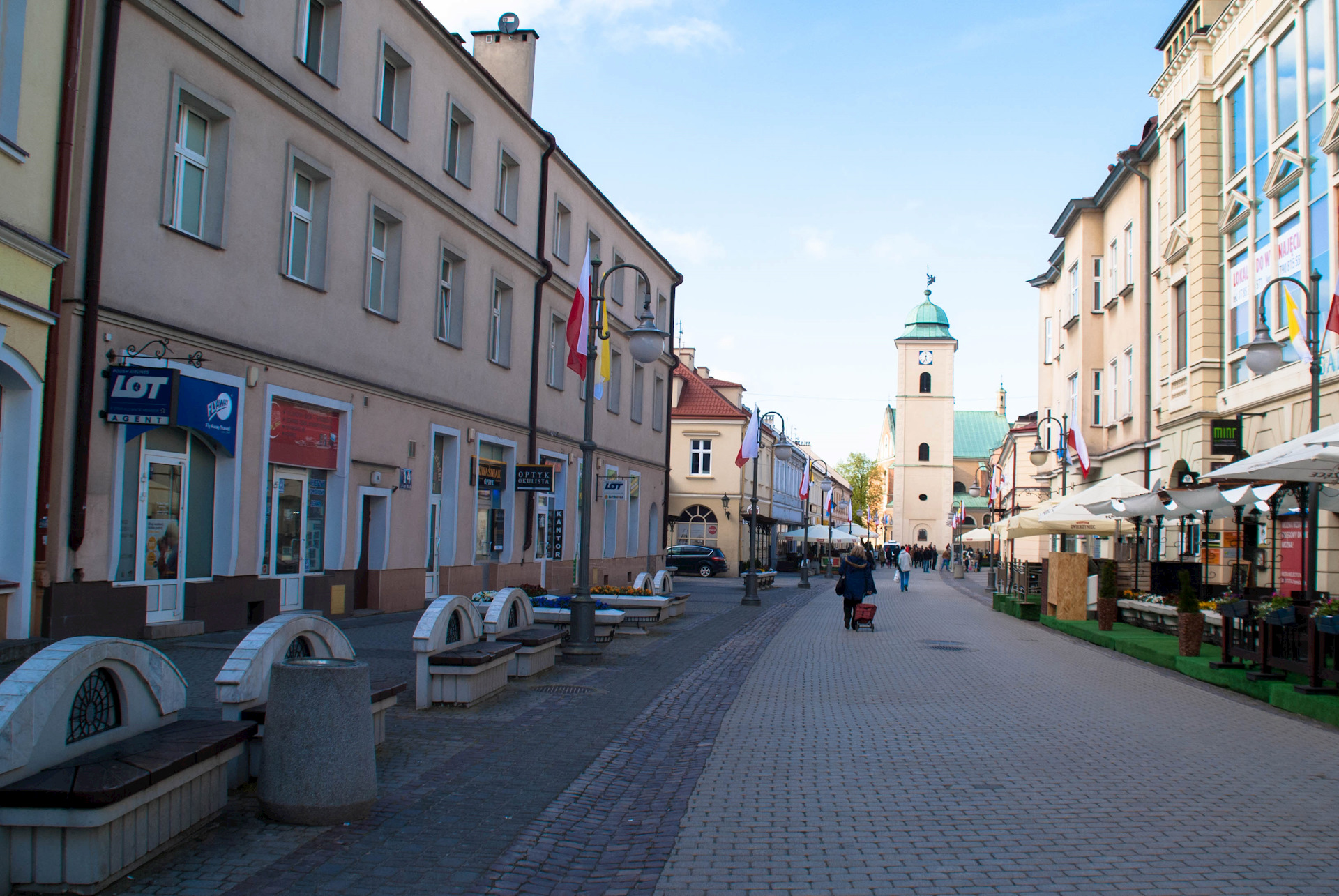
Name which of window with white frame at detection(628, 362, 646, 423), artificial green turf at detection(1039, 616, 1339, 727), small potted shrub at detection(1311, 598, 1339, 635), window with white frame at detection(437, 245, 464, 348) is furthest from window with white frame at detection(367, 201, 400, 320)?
window with white frame at detection(628, 362, 646, 423)

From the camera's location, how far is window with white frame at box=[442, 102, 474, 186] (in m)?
22.6

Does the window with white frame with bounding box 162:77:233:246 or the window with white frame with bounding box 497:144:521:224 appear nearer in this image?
the window with white frame with bounding box 162:77:233:246

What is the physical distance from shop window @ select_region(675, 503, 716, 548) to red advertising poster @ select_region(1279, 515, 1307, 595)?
1422 inches

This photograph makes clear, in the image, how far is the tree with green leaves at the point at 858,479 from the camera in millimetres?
118750

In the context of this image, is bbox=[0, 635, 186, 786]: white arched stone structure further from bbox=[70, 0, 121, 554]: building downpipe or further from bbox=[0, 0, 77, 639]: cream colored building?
bbox=[70, 0, 121, 554]: building downpipe

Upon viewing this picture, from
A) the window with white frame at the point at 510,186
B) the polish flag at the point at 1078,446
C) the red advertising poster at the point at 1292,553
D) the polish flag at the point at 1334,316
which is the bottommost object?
the red advertising poster at the point at 1292,553

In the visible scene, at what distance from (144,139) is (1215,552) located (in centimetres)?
2110

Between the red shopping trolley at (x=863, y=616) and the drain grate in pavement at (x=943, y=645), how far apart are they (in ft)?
5.84

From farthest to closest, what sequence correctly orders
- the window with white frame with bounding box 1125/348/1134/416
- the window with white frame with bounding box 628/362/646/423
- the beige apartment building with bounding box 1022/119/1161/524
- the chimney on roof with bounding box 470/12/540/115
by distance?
1. the window with white frame with bounding box 628/362/646/423
2. the window with white frame with bounding box 1125/348/1134/416
3. the beige apartment building with bounding box 1022/119/1161/524
4. the chimney on roof with bounding box 470/12/540/115

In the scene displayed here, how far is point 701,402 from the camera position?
2227 inches

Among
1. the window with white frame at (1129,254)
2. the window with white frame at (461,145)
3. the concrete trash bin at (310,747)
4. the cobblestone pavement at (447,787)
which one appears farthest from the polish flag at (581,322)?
the window with white frame at (1129,254)

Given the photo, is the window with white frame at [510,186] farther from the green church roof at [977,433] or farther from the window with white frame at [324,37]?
the green church roof at [977,433]

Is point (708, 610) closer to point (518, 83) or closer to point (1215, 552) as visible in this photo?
point (1215, 552)

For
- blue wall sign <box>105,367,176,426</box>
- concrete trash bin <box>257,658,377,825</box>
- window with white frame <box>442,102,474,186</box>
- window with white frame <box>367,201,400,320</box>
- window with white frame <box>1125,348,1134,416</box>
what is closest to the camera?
concrete trash bin <box>257,658,377,825</box>
